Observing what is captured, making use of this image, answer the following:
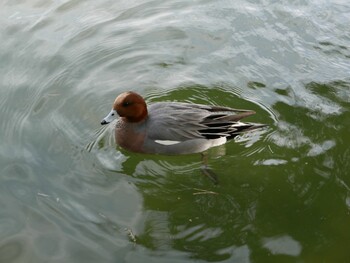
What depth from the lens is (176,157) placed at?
552 cm

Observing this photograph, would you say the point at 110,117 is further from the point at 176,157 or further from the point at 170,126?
the point at 176,157

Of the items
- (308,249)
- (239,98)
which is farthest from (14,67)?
(308,249)

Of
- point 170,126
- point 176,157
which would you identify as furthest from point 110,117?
point 176,157

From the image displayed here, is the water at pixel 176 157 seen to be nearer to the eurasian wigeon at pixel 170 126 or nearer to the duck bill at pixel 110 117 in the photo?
the eurasian wigeon at pixel 170 126

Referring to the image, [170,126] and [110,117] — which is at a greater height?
[110,117]

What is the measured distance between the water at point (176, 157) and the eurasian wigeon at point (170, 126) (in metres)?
0.22

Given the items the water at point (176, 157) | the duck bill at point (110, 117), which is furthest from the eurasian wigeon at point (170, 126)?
the water at point (176, 157)

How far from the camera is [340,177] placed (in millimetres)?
5113

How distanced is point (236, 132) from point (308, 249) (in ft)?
4.85

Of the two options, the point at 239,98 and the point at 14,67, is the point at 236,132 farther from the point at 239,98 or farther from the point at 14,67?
the point at 14,67

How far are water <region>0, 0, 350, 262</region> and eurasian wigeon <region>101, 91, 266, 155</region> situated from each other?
8.5 inches

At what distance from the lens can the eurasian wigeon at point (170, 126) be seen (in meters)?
5.27

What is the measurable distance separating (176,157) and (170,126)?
415 millimetres

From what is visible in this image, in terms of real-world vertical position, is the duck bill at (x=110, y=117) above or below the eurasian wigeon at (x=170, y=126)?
above
